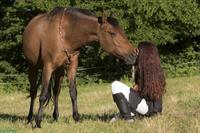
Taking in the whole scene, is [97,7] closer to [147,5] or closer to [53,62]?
[147,5]

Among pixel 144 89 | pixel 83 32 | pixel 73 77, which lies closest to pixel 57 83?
pixel 73 77

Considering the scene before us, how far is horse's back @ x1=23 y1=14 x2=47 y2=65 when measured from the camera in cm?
849

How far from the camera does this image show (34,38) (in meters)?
8.62

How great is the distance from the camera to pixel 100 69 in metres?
27.2

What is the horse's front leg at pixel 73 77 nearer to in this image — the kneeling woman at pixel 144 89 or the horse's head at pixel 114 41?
the horse's head at pixel 114 41

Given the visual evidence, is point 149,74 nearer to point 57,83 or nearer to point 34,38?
point 34,38

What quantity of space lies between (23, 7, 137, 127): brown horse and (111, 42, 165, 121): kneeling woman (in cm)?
21

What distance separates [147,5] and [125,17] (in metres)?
1.36

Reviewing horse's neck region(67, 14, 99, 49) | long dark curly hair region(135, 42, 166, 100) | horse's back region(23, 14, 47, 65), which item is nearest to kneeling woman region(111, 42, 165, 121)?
long dark curly hair region(135, 42, 166, 100)

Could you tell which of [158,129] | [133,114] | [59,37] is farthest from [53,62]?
[158,129]

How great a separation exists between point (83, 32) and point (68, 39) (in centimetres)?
31

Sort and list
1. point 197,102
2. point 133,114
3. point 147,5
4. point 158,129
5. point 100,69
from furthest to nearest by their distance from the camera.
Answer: point 100,69
point 147,5
point 197,102
point 133,114
point 158,129

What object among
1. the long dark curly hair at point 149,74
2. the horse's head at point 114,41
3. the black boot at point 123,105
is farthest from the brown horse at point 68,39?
the black boot at point 123,105

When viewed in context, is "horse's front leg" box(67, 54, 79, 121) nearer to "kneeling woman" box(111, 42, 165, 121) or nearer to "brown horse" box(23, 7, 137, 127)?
"brown horse" box(23, 7, 137, 127)
